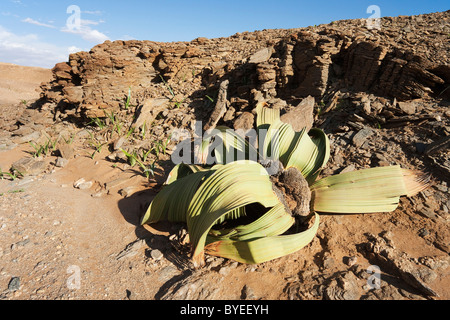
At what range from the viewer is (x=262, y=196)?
163cm

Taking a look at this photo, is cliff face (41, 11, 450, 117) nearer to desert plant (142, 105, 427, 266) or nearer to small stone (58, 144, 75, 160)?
small stone (58, 144, 75, 160)

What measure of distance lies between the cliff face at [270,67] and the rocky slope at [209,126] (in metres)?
0.02

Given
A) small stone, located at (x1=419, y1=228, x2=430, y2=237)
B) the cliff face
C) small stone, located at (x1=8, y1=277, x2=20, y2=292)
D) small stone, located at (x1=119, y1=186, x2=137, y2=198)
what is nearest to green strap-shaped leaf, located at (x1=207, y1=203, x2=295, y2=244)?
small stone, located at (x1=419, y1=228, x2=430, y2=237)

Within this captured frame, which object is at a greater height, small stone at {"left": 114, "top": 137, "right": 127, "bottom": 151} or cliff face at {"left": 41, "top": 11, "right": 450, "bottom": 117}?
cliff face at {"left": 41, "top": 11, "right": 450, "bottom": 117}

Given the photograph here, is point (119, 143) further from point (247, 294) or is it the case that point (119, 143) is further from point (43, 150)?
point (247, 294)

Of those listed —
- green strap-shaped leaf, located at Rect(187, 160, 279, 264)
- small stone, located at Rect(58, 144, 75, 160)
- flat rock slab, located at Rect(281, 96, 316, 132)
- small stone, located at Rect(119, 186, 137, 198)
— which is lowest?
small stone, located at Rect(119, 186, 137, 198)

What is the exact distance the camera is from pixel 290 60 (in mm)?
4027

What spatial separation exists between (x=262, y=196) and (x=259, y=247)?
1.06 feet

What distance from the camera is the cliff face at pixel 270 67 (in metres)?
3.28

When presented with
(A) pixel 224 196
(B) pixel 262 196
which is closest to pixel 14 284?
(A) pixel 224 196

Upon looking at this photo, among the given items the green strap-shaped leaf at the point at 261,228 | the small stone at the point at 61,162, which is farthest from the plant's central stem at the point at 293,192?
the small stone at the point at 61,162

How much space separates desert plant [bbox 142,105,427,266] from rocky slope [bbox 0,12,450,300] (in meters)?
0.15

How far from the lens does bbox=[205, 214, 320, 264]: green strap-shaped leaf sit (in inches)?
56.9
